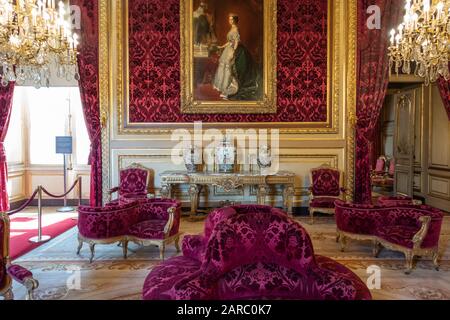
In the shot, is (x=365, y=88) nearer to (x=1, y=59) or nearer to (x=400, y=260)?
(x=400, y=260)

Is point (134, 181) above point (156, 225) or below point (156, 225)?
above

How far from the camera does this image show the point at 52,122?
6.57 m

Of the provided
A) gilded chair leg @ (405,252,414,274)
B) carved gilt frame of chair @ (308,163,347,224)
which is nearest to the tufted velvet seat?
gilded chair leg @ (405,252,414,274)

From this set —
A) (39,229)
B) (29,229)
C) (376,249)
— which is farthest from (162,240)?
(29,229)

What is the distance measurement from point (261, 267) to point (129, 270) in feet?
6.36

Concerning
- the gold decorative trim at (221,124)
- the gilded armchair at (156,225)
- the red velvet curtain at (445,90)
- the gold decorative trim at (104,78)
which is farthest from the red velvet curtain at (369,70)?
the gold decorative trim at (104,78)

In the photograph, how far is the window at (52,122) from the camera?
21.3 feet

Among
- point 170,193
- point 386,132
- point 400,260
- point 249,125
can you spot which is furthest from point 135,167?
point 386,132

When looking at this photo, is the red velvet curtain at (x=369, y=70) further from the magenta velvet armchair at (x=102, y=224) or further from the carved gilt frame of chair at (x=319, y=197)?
the magenta velvet armchair at (x=102, y=224)

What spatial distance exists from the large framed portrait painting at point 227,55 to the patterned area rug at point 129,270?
2.52m

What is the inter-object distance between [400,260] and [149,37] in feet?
15.7

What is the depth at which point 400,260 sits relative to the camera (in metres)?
3.54

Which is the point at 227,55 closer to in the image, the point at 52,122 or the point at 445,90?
the point at 445,90
